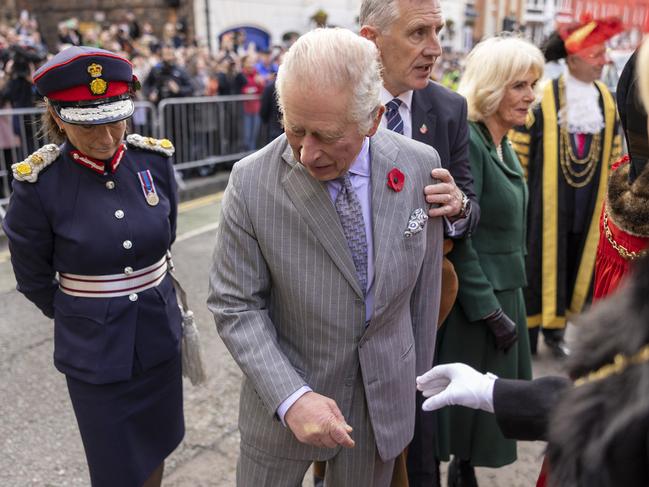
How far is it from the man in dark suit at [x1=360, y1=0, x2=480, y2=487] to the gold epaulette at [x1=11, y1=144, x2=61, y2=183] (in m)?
1.15

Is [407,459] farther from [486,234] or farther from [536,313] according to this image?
[536,313]

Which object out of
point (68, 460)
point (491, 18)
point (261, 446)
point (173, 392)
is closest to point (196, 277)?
point (68, 460)

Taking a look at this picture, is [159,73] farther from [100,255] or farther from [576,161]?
[100,255]

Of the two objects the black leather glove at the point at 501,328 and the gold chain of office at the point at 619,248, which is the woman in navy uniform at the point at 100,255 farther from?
the gold chain of office at the point at 619,248

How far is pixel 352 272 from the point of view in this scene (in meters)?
1.68

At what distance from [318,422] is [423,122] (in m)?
1.23

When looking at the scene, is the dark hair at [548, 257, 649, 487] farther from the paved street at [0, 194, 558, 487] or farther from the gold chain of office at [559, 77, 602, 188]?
the gold chain of office at [559, 77, 602, 188]

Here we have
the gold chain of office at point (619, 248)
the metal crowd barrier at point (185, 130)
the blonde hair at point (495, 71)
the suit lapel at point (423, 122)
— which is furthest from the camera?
the metal crowd barrier at point (185, 130)

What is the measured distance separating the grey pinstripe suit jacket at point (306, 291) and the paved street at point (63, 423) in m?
1.28

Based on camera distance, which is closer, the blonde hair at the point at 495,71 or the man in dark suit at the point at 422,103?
the man in dark suit at the point at 422,103

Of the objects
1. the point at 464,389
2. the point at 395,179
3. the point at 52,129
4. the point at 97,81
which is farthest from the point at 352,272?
the point at 52,129

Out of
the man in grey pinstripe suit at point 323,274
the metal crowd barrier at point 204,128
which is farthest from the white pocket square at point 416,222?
the metal crowd barrier at point 204,128

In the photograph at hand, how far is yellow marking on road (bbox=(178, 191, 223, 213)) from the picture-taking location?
811 cm

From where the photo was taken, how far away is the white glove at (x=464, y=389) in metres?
1.57
